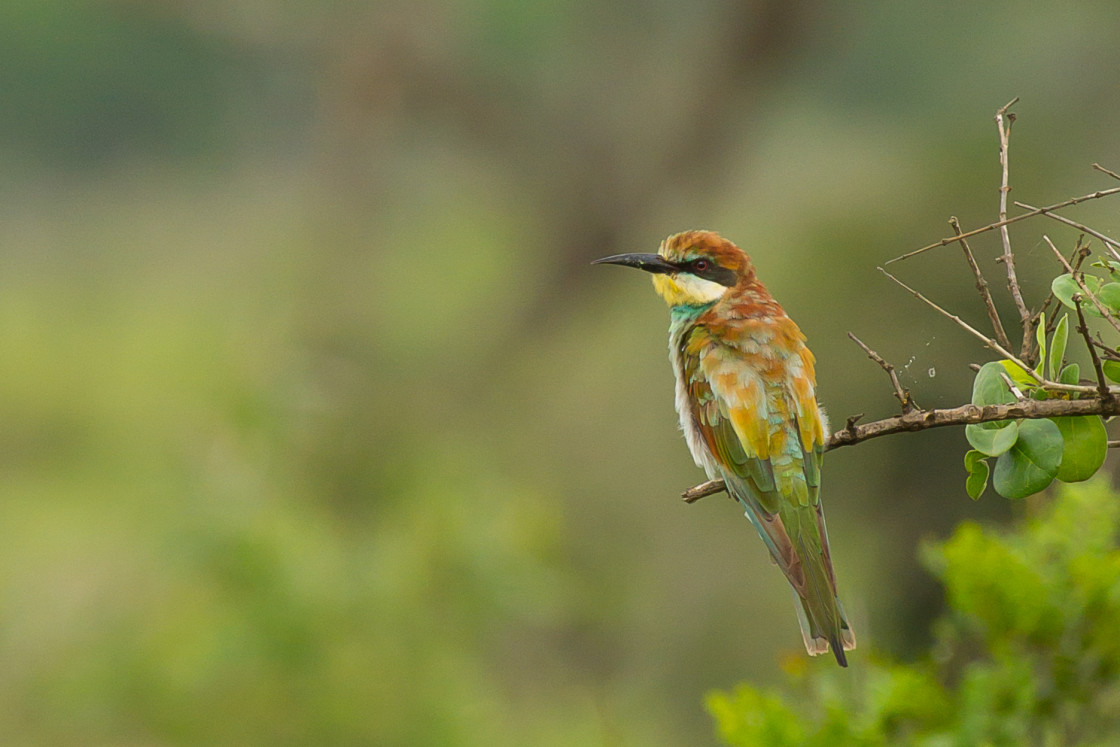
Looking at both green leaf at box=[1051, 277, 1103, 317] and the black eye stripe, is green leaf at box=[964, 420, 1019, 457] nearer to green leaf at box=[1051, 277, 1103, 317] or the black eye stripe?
green leaf at box=[1051, 277, 1103, 317]

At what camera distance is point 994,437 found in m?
0.77

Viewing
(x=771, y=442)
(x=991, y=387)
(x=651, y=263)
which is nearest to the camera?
(x=991, y=387)

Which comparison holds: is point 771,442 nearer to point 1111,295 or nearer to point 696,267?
point 696,267

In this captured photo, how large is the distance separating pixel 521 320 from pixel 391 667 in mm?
4153

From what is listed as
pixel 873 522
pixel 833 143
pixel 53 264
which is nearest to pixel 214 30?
pixel 53 264

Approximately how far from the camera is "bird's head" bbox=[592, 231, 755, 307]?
122cm

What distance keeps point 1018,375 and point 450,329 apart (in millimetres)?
6399

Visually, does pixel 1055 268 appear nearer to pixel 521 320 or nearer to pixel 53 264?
pixel 521 320

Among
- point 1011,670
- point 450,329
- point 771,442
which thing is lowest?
point 450,329

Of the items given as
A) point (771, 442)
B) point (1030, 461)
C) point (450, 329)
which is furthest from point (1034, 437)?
point (450, 329)

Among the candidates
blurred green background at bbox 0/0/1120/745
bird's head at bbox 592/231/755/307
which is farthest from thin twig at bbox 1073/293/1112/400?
bird's head at bbox 592/231/755/307

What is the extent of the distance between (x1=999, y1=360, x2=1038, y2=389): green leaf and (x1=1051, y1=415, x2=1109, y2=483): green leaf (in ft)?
0.09

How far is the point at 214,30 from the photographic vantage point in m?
7.23

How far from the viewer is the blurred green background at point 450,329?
113 inches
